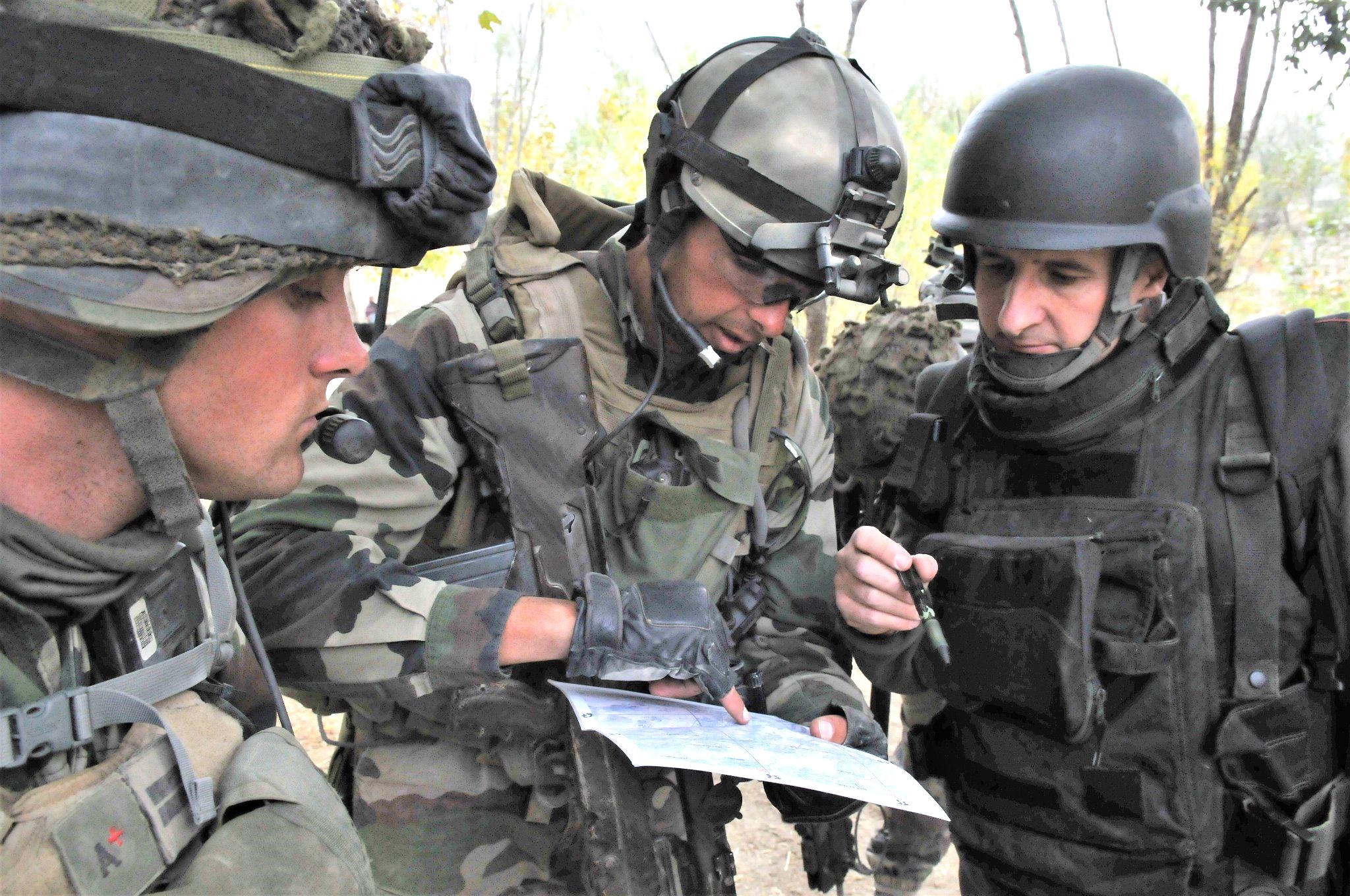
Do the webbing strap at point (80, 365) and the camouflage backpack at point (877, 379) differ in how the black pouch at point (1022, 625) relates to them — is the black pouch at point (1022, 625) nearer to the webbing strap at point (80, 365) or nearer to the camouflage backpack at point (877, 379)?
the camouflage backpack at point (877, 379)

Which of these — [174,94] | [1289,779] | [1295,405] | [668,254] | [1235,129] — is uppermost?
[1235,129]

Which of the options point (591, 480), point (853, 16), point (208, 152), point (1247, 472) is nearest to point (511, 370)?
point (591, 480)

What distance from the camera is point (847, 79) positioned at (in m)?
2.36

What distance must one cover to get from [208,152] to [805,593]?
177 cm

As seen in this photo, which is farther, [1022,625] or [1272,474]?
[1022,625]

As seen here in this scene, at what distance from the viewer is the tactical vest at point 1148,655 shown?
90.2 inches

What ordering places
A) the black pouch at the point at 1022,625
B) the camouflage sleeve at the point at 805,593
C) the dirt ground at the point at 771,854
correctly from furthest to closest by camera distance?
1. the dirt ground at the point at 771,854
2. the camouflage sleeve at the point at 805,593
3. the black pouch at the point at 1022,625

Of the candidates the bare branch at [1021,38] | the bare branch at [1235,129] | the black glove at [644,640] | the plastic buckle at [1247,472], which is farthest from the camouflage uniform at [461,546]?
the bare branch at [1235,129]

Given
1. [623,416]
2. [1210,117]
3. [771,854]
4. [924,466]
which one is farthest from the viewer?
[1210,117]

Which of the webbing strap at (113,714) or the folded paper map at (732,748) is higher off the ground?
the webbing strap at (113,714)

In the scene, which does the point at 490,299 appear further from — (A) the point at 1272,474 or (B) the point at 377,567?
(A) the point at 1272,474

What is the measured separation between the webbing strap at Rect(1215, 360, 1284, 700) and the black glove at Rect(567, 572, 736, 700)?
125cm

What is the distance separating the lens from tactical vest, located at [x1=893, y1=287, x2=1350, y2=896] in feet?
7.52

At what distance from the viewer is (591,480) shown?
2264mm
